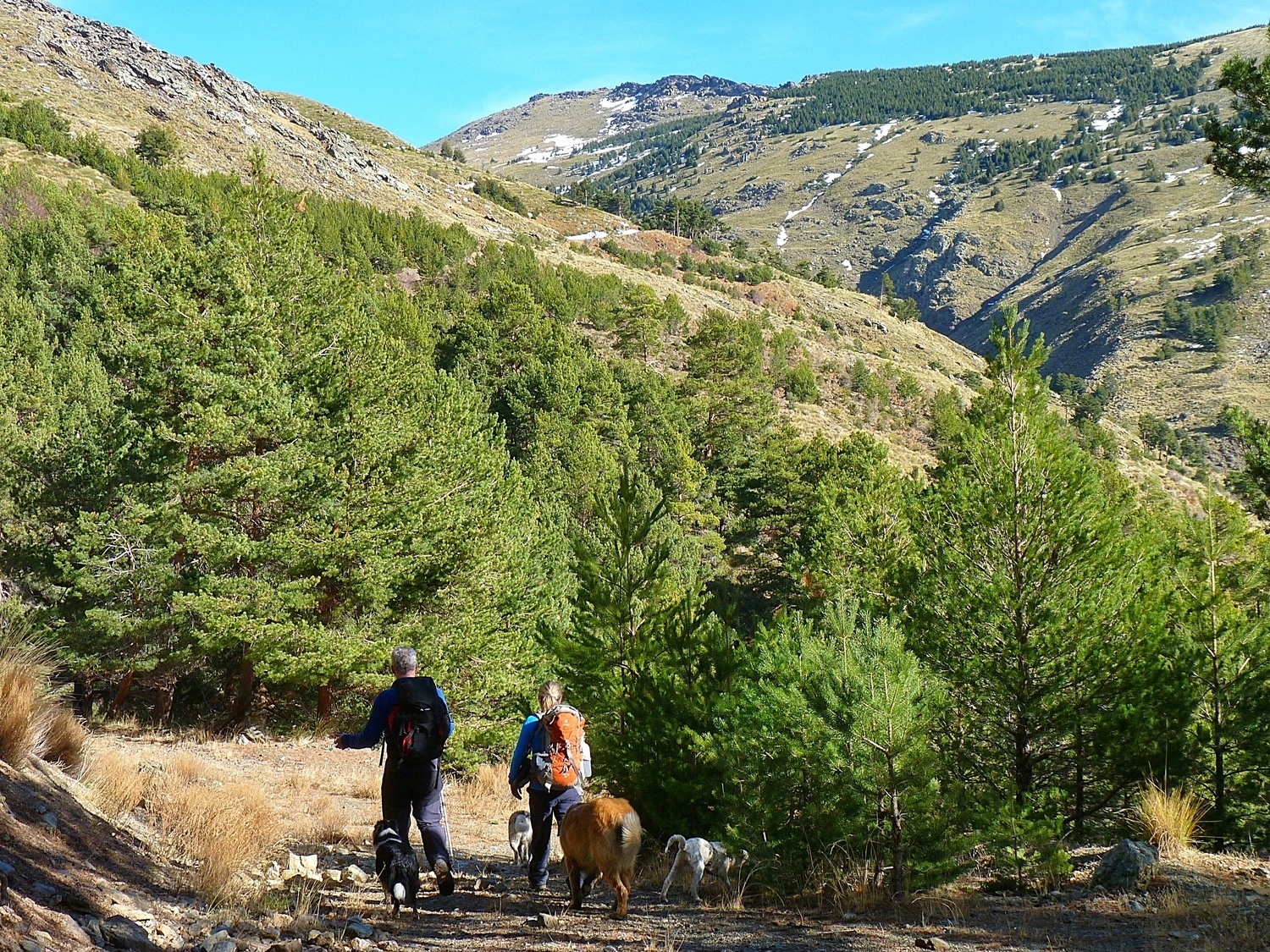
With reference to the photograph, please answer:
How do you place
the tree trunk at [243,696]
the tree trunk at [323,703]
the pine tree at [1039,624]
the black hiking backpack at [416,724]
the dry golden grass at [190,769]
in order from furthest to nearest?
the tree trunk at [323,703] < the tree trunk at [243,696] < the dry golden grass at [190,769] < the pine tree at [1039,624] < the black hiking backpack at [416,724]

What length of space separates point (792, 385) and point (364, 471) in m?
52.7

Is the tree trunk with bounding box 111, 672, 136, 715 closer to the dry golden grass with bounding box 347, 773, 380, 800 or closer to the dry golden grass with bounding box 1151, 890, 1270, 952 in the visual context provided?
the dry golden grass with bounding box 347, 773, 380, 800

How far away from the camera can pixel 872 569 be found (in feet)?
63.5

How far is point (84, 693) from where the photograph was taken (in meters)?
20.4

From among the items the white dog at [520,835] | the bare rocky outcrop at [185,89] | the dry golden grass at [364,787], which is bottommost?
the dry golden grass at [364,787]

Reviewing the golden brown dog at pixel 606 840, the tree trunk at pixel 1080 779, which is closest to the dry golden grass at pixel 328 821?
the golden brown dog at pixel 606 840

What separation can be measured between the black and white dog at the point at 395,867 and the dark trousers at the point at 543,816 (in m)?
1.09

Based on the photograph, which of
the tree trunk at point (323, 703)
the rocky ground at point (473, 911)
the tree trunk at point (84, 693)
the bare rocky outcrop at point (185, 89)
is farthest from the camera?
the bare rocky outcrop at point (185, 89)

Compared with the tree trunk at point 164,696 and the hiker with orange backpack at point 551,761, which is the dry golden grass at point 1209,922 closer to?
the hiker with orange backpack at point 551,761

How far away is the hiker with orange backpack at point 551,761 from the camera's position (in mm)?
6660

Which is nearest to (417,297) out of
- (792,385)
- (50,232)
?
(50,232)

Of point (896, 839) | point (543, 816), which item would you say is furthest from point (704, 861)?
point (896, 839)

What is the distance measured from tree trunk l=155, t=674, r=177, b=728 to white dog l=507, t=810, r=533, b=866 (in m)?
12.6

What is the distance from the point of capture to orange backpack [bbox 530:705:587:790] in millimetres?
6645
